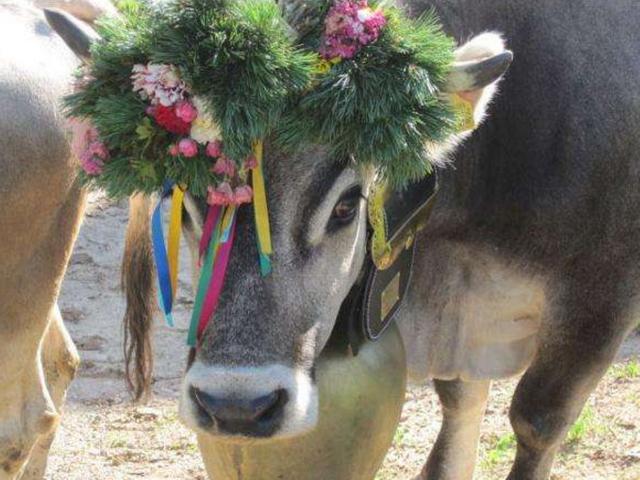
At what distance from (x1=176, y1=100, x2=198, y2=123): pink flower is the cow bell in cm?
86

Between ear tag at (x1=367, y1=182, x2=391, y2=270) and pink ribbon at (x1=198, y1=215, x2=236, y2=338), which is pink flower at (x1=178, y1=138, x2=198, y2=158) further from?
ear tag at (x1=367, y1=182, x2=391, y2=270)

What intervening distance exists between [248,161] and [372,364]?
3.02 feet

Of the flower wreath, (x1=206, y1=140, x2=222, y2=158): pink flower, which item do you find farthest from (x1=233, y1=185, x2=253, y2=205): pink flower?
(x1=206, y1=140, x2=222, y2=158): pink flower

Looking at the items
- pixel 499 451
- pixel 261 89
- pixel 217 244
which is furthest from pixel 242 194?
pixel 499 451

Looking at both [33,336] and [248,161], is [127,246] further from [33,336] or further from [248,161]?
[248,161]

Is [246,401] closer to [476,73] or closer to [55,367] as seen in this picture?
[476,73]

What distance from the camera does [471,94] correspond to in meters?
3.96

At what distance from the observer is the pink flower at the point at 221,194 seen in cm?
368

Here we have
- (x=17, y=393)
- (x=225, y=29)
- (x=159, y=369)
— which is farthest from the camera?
(x=159, y=369)

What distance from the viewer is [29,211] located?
477cm

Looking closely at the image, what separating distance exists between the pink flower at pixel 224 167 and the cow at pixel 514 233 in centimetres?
12

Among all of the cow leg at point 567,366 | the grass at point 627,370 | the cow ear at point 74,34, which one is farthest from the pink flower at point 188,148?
the grass at point 627,370

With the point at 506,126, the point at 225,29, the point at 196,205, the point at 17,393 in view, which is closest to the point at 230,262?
the point at 196,205

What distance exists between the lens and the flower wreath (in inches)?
143
